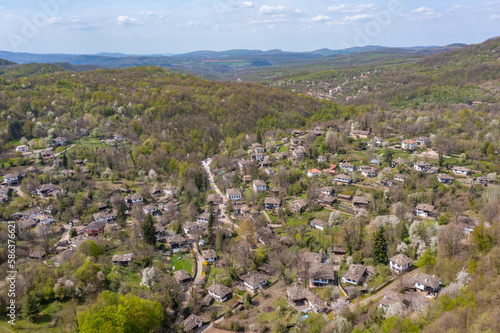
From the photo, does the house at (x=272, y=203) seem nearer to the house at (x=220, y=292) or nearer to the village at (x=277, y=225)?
the village at (x=277, y=225)

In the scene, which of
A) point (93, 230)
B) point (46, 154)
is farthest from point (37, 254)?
point (46, 154)

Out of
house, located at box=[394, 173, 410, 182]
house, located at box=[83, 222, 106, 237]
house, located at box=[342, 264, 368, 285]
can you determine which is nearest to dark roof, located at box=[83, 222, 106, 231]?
house, located at box=[83, 222, 106, 237]

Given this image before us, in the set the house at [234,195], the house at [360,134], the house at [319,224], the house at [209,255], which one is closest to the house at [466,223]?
the house at [319,224]

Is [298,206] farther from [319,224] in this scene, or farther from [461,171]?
[461,171]

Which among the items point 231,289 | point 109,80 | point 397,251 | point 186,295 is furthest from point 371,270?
point 109,80

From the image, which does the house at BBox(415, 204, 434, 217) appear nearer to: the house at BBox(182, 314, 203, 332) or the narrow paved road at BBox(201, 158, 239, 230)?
the narrow paved road at BBox(201, 158, 239, 230)

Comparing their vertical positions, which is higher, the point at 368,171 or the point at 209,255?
the point at 368,171
